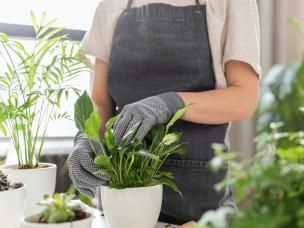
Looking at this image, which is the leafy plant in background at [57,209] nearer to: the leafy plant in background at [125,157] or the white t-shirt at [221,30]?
the leafy plant in background at [125,157]

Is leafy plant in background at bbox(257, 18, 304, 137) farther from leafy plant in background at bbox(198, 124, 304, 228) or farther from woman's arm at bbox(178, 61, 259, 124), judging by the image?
woman's arm at bbox(178, 61, 259, 124)

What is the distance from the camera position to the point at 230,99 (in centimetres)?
103

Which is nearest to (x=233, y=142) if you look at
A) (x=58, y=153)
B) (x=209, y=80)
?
(x=58, y=153)

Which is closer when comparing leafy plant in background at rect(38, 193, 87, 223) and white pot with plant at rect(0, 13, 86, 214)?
leafy plant in background at rect(38, 193, 87, 223)

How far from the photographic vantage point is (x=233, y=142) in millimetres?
2346

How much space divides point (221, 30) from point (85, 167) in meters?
0.53

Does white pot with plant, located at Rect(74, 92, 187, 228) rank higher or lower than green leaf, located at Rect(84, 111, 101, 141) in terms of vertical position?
lower

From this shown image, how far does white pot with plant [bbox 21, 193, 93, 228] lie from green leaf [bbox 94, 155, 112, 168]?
0.58 ft

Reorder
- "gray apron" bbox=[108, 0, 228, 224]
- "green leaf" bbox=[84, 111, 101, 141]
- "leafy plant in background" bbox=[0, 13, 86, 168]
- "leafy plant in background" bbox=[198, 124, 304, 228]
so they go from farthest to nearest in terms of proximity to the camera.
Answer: "gray apron" bbox=[108, 0, 228, 224] → "leafy plant in background" bbox=[0, 13, 86, 168] → "green leaf" bbox=[84, 111, 101, 141] → "leafy plant in background" bbox=[198, 124, 304, 228]

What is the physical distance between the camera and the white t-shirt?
104cm

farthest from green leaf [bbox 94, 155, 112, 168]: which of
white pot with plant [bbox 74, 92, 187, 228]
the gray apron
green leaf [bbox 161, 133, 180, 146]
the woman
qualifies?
the gray apron

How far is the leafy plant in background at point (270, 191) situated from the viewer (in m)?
0.32

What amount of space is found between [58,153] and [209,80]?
100 centimetres

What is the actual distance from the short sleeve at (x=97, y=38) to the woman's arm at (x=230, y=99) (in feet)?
1.19
